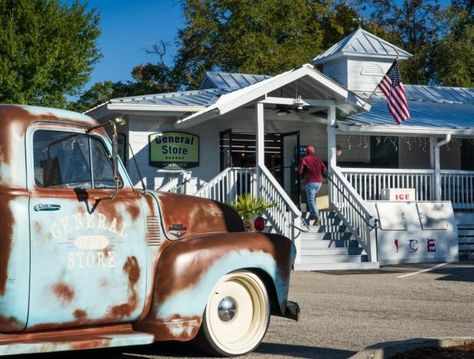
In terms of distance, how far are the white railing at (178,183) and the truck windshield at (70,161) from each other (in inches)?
428

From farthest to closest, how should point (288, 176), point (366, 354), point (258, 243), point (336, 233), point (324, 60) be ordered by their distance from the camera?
point (324, 60) < point (288, 176) < point (336, 233) < point (258, 243) < point (366, 354)

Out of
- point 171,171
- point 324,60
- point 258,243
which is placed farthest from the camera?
point 324,60

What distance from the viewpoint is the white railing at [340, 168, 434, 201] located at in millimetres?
19375

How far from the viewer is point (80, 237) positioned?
244 inches

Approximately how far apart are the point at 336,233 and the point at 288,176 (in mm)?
3487

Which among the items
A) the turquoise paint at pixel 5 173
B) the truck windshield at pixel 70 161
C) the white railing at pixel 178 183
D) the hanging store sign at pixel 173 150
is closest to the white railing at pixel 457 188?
the hanging store sign at pixel 173 150

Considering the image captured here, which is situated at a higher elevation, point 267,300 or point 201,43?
point 201,43

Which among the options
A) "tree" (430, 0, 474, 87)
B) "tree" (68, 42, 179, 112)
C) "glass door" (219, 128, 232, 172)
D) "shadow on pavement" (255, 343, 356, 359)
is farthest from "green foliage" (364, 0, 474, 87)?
"shadow on pavement" (255, 343, 356, 359)

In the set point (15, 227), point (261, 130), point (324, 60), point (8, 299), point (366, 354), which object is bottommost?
point (366, 354)

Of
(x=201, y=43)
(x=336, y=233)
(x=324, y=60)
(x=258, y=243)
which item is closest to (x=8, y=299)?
(x=258, y=243)

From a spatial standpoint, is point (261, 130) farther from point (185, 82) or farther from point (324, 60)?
point (185, 82)

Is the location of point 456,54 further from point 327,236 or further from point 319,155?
point 327,236

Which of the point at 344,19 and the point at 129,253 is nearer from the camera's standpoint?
the point at 129,253

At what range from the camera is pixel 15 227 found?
5.84 m
